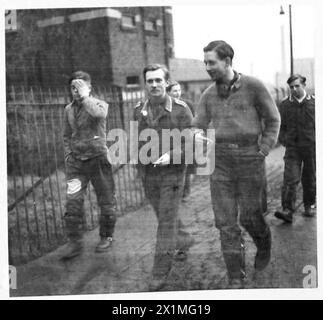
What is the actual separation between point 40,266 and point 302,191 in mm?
2204

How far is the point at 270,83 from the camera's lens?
3.28m

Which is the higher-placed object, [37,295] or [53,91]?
[53,91]

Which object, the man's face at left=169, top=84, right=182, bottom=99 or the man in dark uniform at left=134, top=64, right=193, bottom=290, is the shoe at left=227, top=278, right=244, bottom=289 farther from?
the man's face at left=169, top=84, right=182, bottom=99

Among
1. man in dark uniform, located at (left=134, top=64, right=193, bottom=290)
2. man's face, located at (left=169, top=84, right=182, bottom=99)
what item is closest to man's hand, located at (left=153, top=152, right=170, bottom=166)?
man in dark uniform, located at (left=134, top=64, right=193, bottom=290)

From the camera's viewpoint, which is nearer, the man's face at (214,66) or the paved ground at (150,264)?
Result: the man's face at (214,66)

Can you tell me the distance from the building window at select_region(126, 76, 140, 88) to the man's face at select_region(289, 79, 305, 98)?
4.01 ft

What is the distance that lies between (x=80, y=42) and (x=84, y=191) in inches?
46.7

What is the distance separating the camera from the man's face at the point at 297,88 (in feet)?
10.9

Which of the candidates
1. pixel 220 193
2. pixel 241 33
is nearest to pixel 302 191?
pixel 220 193

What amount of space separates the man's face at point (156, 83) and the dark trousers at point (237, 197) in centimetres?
61

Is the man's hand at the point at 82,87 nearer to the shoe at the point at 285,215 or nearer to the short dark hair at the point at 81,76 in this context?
the short dark hair at the point at 81,76

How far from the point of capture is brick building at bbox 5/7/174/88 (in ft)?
10.6

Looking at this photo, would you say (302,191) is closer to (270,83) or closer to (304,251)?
(304,251)

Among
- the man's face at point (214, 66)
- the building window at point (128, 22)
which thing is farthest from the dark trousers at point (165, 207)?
the building window at point (128, 22)
